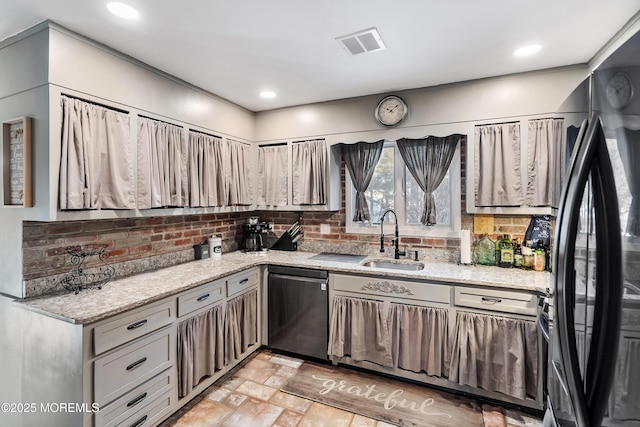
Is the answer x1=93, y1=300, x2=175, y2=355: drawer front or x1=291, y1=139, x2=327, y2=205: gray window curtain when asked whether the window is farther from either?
x1=93, y1=300, x2=175, y2=355: drawer front

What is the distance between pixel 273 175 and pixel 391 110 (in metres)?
1.44

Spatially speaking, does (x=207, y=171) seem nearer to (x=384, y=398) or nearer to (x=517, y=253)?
(x=384, y=398)

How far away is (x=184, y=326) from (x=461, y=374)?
2098 mm

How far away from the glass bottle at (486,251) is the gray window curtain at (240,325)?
214 cm

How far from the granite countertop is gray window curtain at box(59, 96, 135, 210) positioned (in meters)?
0.57

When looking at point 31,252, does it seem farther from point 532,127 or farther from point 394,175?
point 532,127

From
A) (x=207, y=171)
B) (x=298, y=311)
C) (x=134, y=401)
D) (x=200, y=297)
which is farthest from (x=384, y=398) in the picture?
(x=207, y=171)

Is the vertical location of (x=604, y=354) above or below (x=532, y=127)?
below

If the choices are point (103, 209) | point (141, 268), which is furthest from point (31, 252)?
point (141, 268)

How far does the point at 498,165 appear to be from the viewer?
2514 millimetres

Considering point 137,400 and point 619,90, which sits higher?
point 619,90

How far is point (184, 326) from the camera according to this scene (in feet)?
7.18

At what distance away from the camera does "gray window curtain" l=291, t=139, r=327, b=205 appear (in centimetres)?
319

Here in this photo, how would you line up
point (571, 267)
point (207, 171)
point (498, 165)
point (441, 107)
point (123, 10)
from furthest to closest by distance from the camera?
1. point (207, 171)
2. point (441, 107)
3. point (498, 165)
4. point (123, 10)
5. point (571, 267)
